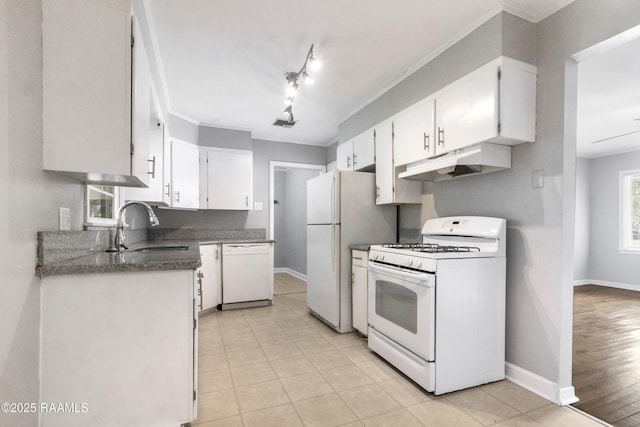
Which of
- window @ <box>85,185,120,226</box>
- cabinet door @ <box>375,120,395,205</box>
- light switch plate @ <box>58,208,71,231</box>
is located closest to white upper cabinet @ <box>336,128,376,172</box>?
cabinet door @ <box>375,120,395,205</box>

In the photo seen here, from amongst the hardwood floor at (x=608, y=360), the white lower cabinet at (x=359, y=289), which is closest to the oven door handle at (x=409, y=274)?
the white lower cabinet at (x=359, y=289)

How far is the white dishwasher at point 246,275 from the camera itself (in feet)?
12.9

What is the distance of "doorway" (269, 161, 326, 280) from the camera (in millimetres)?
6348

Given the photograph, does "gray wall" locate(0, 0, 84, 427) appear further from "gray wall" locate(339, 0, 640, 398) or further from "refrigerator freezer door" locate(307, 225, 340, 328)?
"gray wall" locate(339, 0, 640, 398)

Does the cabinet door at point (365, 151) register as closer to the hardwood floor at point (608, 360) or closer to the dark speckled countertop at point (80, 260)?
the dark speckled countertop at point (80, 260)

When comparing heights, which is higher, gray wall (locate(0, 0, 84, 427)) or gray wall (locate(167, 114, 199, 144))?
gray wall (locate(167, 114, 199, 144))

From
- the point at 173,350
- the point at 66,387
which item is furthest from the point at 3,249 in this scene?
the point at 173,350

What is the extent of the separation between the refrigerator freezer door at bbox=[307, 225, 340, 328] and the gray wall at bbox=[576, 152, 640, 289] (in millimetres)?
5295

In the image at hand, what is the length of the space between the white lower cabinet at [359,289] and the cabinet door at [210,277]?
1797mm

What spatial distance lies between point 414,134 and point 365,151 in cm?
87

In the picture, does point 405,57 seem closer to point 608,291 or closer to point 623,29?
point 623,29

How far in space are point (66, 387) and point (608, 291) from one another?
7126mm

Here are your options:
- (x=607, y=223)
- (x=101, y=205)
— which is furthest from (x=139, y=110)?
(x=607, y=223)

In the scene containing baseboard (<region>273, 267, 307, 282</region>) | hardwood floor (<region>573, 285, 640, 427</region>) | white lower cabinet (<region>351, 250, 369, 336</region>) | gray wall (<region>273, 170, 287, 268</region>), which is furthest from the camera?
gray wall (<region>273, 170, 287, 268</region>)
